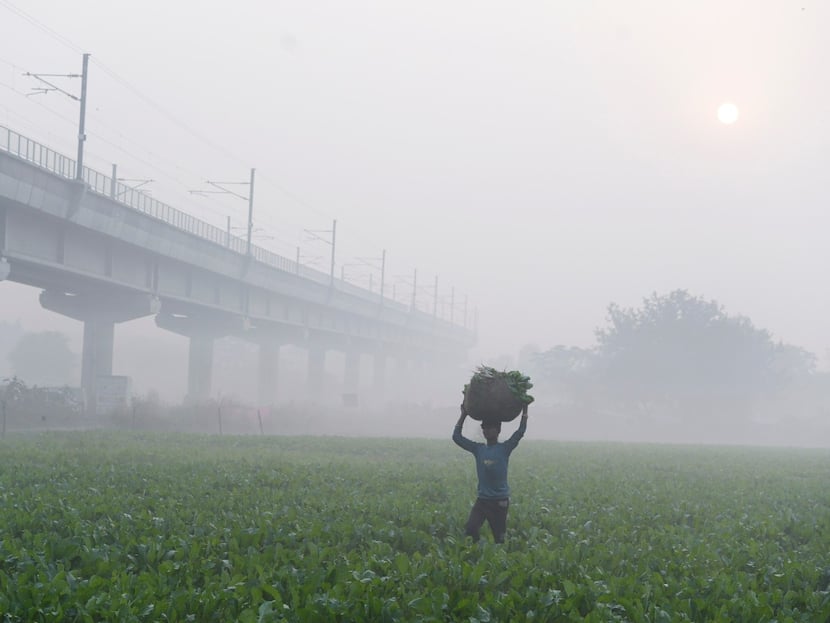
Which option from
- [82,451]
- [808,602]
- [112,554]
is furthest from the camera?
[82,451]

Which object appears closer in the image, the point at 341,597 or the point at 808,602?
the point at 341,597

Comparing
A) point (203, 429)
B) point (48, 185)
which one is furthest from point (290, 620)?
point (203, 429)

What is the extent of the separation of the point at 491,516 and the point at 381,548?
1.53 meters

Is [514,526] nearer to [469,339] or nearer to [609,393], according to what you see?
[609,393]

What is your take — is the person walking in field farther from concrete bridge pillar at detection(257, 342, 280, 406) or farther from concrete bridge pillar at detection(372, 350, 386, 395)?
concrete bridge pillar at detection(372, 350, 386, 395)

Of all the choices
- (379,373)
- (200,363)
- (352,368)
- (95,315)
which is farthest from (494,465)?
(379,373)

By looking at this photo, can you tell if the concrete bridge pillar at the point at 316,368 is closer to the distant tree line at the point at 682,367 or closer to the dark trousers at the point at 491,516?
the distant tree line at the point at 682,367

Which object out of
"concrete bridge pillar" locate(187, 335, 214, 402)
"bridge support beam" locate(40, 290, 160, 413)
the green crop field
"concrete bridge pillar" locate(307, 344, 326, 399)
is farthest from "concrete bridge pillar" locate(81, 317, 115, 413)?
"concrete bridge pillar" locate(307, 344, 326, 399)

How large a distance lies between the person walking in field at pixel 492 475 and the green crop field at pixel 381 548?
14.7 inches

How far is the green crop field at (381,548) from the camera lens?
8.12 metres

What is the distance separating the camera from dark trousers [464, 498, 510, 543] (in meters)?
11.7

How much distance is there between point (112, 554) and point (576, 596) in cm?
499

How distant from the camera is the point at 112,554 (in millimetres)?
10000

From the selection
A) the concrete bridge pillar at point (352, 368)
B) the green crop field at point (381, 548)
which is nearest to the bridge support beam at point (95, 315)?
the green crop field at point (381, 548)
